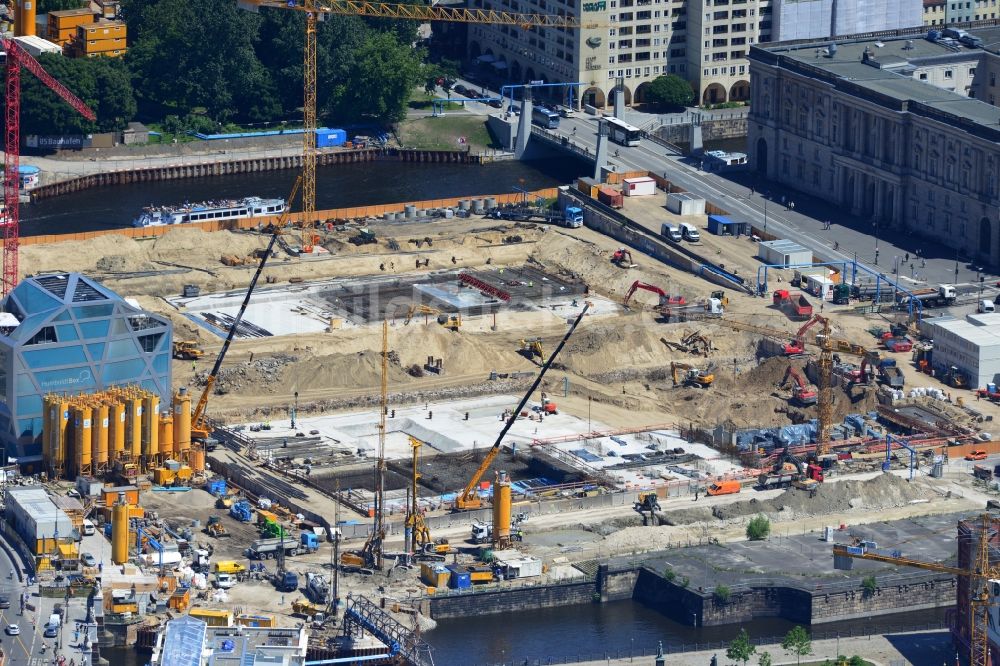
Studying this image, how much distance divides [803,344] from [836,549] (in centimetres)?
4528

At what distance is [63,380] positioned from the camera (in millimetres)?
172750

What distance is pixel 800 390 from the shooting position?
187750mm

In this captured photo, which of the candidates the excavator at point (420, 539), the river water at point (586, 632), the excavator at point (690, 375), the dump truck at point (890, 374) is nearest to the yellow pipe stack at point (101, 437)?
the excavator at point (420, 539)

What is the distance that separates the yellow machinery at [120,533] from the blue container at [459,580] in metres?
16.4

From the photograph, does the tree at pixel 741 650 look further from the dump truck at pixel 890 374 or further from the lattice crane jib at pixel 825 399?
the dump truck at pixel 890 374

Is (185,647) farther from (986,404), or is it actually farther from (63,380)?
(986,404)

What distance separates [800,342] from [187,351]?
125 feet

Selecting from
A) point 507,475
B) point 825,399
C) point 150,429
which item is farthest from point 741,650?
point 150,429

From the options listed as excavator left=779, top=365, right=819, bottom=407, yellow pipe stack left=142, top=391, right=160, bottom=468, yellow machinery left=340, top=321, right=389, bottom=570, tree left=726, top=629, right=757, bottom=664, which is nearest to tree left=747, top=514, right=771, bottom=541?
tree left=726, top=629, right=757, bottom=664

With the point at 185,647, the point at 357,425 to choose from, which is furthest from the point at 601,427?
the point at 185,647

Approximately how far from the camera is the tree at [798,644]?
146 meters

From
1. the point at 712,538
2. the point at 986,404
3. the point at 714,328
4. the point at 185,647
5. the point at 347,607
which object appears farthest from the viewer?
the point at 714,328

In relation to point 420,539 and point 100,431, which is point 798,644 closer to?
point 420,539

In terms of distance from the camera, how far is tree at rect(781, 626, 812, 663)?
14650cm
